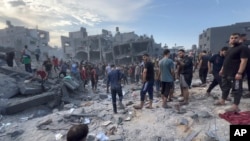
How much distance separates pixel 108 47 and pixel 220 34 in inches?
824

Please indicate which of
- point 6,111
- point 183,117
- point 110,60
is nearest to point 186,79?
point 183,117

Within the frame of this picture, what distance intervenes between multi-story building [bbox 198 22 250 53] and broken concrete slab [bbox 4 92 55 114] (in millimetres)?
29779

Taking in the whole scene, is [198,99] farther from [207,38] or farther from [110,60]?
[110,60]

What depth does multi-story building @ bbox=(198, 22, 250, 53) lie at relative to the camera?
Answer: 110 ft

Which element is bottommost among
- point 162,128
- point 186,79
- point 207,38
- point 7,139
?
point 7,139

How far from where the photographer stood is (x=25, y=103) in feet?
34.7

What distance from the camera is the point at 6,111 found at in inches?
390

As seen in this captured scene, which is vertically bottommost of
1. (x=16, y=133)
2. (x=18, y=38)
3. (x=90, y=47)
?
(x=16, y=133)

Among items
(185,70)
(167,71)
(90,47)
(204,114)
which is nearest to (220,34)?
(90,47)

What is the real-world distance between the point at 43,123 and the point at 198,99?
5.10 metres

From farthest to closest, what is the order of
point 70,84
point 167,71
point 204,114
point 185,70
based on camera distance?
point 70,84 → point 185,70 → point 167,71 → point 204,114

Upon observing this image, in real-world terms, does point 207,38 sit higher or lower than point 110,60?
higher

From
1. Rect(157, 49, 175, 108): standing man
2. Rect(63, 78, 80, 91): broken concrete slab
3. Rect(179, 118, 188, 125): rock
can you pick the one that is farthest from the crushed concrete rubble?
Rect(63, 78, 80, 91): broken concrete slab

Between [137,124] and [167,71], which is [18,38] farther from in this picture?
[137,124]
